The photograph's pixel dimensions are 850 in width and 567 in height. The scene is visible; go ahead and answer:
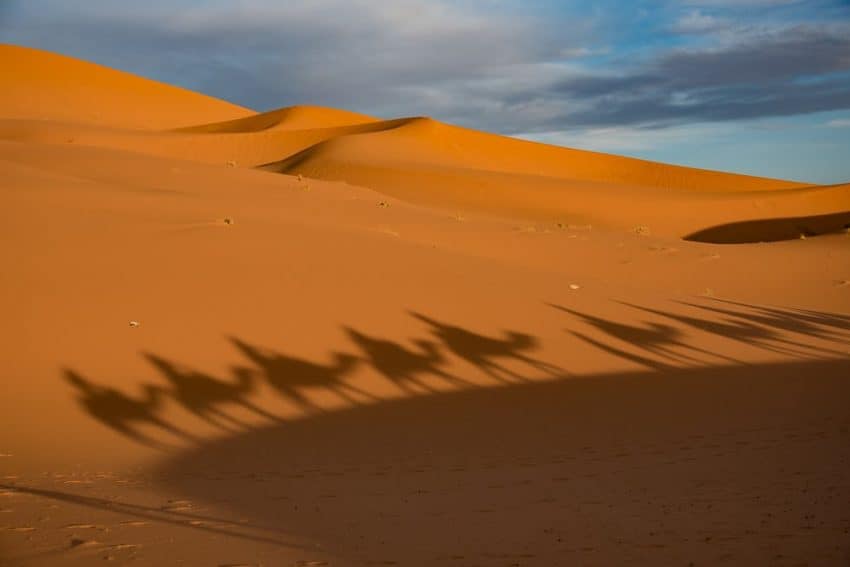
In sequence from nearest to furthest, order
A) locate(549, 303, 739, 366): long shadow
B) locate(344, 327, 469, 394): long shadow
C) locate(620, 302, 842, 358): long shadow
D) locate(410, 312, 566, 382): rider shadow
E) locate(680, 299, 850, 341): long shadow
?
locate(344, 327, 469, 394): long shadow, locate(410, 312, 566, 382): rider shadow, locate(549, 303, 739, 366): long shadow, locate(620, 302, 842, 358): long shadow, locate(680, 299, 850, 341): long shadow

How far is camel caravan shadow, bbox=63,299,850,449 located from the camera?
9945 mm

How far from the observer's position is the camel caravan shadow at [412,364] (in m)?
9.95

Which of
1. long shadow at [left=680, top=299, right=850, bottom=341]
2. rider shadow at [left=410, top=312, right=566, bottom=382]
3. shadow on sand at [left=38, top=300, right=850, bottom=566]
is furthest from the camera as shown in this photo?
long shadow at [left=680, top=299, right=850, bottom=341]

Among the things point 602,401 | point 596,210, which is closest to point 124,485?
point 602,401

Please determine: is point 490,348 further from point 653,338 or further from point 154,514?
point 154,514

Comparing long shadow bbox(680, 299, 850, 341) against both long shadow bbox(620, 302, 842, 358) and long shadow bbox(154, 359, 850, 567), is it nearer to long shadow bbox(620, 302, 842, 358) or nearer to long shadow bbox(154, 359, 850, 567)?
long shadow bbox(620, 302, 842, 358)

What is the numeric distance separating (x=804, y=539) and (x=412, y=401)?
5642 millimetres

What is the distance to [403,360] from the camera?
1179cm

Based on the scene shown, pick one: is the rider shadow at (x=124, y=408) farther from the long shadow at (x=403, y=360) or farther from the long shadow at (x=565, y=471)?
the long shadow at (x=403, y=360)

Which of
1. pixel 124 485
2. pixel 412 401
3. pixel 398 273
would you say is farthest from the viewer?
pixel 398 273

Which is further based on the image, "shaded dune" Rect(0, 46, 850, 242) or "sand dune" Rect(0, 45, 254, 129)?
"sand dune" Rect(0, 45, 254, 129)

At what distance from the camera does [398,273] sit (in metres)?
14.5

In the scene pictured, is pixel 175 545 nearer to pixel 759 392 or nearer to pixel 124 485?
pixel 124 485

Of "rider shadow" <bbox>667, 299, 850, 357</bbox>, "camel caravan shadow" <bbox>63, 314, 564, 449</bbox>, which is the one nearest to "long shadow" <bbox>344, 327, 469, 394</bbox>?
"camel caravan shadow" <bbox>63, 314, 564, 449</bbox>
